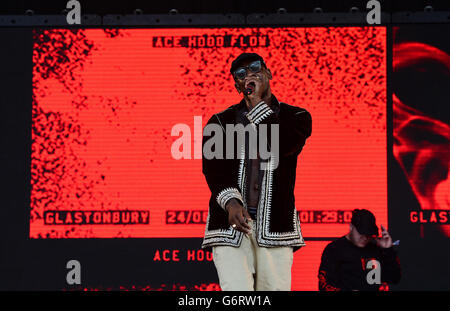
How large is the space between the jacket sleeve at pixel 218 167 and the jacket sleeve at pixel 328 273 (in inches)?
60.4

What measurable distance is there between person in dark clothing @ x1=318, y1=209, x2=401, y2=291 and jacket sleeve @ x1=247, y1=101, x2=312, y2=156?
5.05 ft

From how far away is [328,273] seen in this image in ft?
14.0

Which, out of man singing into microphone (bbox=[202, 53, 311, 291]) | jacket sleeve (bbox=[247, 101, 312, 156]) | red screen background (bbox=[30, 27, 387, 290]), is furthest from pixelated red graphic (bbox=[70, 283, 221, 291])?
jacket sleeve (bbox=[247, 101, 312, 156])

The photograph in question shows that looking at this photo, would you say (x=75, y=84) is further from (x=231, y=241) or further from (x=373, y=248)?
(x=231, y=241)

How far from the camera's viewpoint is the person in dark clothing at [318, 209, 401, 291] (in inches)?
168

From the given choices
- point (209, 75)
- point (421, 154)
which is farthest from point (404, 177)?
point (209, 75)

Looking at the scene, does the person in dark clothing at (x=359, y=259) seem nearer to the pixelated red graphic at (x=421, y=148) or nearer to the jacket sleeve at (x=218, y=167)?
the pixelated red graphic at (x=421, y=148)

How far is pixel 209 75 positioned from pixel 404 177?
174 centimetres

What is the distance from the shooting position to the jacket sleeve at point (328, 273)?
421 centimetres

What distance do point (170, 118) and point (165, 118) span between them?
40 mm

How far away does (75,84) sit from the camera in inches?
215

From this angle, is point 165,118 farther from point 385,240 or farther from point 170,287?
point 385,240

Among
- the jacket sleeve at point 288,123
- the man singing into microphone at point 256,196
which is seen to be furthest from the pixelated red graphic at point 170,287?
the jacket sleeve at point 288,123

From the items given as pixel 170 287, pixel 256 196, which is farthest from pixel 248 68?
pixel 170 287
